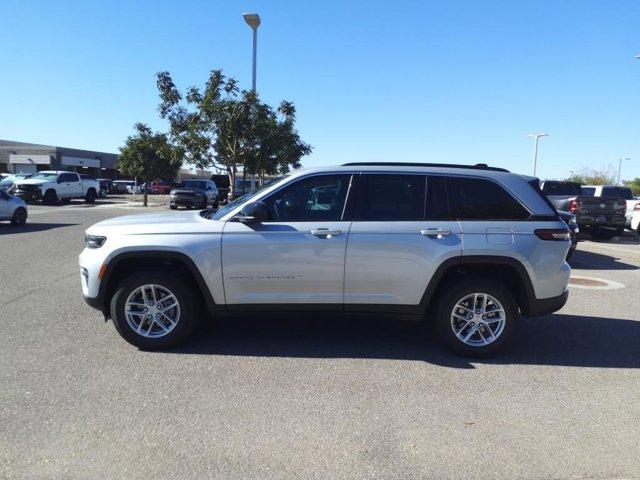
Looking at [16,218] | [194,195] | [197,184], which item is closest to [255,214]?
[16,218]

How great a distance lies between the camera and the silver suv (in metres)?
4.91

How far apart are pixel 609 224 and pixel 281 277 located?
14.9 m

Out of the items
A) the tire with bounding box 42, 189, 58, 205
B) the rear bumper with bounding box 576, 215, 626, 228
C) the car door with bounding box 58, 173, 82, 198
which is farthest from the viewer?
the car door with bounding box 58, 173, 82, 198

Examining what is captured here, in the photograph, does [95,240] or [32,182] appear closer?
[95,240]

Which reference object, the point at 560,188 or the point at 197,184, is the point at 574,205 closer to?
the point at 560,188

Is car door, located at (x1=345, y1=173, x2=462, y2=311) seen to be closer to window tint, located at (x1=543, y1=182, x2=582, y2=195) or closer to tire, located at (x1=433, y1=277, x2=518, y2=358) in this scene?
tire, located at (x1=433, y1=277, x2=518, y2=358)

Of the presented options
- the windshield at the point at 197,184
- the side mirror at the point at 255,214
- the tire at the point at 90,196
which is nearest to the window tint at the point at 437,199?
A: the side mirror at the point at 255,214

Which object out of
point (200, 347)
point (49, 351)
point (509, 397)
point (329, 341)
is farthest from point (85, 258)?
point (509, 397)

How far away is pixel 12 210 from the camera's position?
1688cm

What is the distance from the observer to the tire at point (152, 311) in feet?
16.4

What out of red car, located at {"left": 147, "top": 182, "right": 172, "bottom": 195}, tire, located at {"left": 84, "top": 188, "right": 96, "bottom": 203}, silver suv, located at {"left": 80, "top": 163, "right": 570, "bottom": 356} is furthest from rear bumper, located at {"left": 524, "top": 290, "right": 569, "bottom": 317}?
red car, located at {"left": 147, "top": 182, "right": 172, "bottom": 195}

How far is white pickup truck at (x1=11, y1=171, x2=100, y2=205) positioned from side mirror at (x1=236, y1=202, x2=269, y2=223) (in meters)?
28.3

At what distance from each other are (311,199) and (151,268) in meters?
1.73

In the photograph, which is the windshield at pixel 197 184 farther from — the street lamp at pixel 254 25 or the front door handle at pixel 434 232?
the front door handle at pixel 434 232
